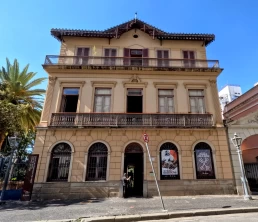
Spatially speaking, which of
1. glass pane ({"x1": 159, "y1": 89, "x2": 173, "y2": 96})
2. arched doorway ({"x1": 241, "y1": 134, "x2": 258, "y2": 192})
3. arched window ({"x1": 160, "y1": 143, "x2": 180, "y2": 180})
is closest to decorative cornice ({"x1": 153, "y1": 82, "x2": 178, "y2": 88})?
glass pane ({"x1": 159, "y1": 89, "x2": 173, "y2": 96})

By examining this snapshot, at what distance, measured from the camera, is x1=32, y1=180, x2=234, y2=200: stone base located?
10.6 m

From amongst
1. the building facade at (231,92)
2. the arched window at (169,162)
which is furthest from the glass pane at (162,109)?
the building facade at (231,92)

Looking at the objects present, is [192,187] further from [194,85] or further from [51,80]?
[51,80]

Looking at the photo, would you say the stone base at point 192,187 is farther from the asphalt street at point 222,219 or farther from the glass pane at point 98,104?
the glass pane at point 98,104

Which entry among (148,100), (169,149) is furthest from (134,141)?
(148,100)

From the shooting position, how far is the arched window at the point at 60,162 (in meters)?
11.2

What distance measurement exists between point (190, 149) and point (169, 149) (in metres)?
1.47

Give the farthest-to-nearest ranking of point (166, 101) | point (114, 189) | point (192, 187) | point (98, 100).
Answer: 1. point (166, 101)
2. point (98, 100)
3. point (192, 187)
4. point (114, 189)

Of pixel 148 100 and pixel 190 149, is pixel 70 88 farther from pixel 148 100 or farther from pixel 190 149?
pixel 190 149

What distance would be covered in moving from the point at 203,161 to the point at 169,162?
2.38 meters

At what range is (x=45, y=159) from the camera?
11.4m

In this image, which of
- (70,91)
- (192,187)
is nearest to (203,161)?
(192,187)

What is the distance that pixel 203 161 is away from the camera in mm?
11695

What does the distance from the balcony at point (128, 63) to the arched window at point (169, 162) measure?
6.43 meters
